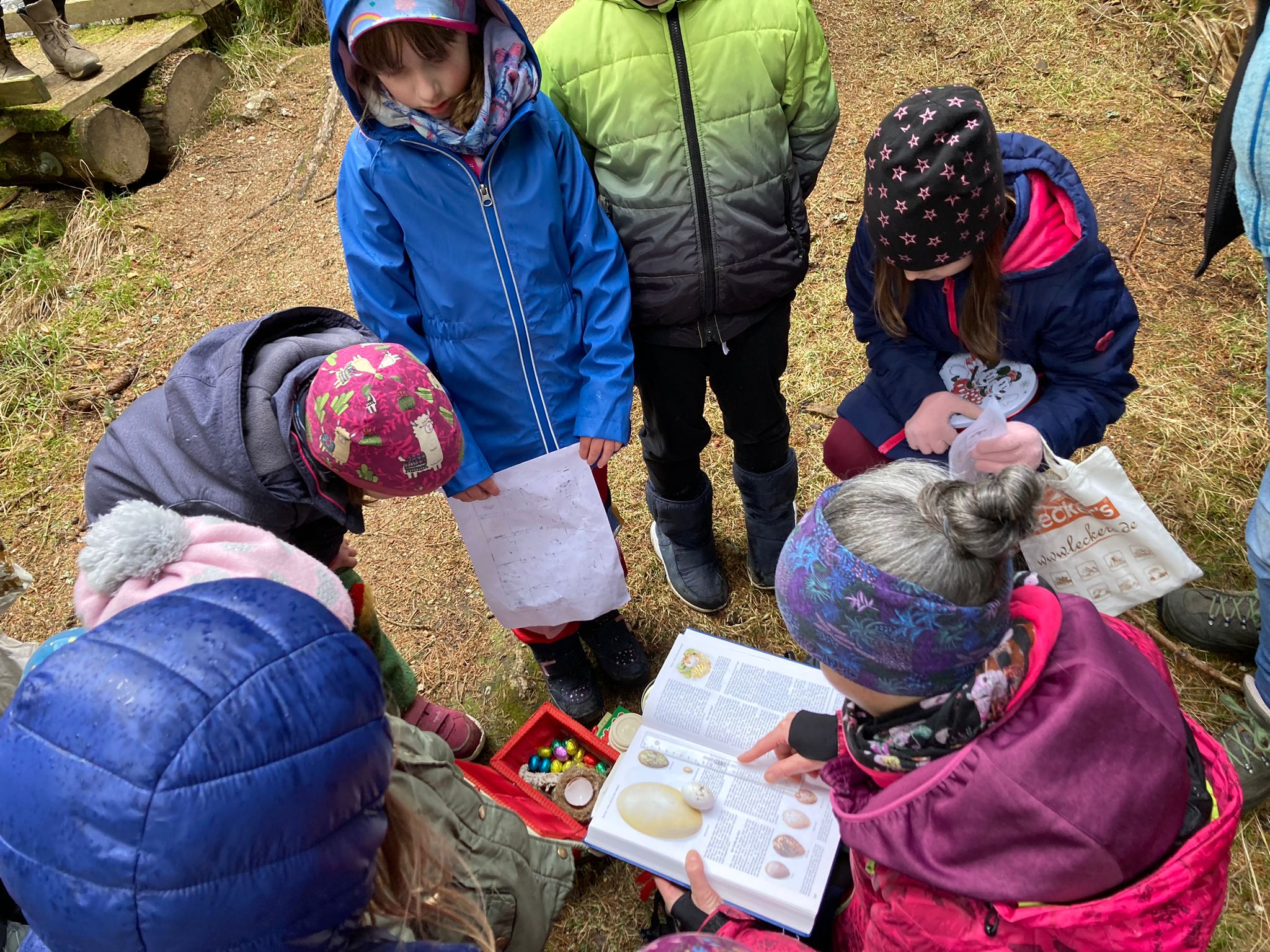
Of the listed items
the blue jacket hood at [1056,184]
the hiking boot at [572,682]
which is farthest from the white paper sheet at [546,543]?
the blue jacket hood at [1056,184]

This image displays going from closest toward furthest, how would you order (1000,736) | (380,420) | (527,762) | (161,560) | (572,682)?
(1000,736) → (161,560) → (380,420) → (527,762) → (572,682)

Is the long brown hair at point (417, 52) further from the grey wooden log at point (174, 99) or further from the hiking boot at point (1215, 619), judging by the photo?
the grey wooden log at point (174, 99)

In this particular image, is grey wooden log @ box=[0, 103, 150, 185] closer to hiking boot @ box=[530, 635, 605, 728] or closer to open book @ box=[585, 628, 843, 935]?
hiking boot @ box=[530, 635, 605, 728]

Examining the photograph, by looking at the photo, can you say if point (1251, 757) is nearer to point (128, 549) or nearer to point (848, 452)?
point (848, 452)

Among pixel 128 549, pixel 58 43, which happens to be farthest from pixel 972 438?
pixel 58 43

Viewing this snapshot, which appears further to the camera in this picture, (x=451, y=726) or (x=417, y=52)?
(x=451, y=726)

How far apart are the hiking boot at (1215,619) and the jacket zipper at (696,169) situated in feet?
5.12

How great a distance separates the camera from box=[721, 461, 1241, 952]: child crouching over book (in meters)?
1.13

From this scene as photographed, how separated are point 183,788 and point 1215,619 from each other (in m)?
2.50

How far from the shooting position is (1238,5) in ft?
12.9

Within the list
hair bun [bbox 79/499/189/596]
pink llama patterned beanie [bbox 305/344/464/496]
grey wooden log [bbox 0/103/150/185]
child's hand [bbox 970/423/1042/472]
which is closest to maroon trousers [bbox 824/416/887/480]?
child's hand [bbox 970/423/1042/472]

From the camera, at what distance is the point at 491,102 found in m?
1.72

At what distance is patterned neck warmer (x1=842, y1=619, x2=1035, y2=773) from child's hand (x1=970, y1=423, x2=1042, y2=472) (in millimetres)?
599

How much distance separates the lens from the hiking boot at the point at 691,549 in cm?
259
